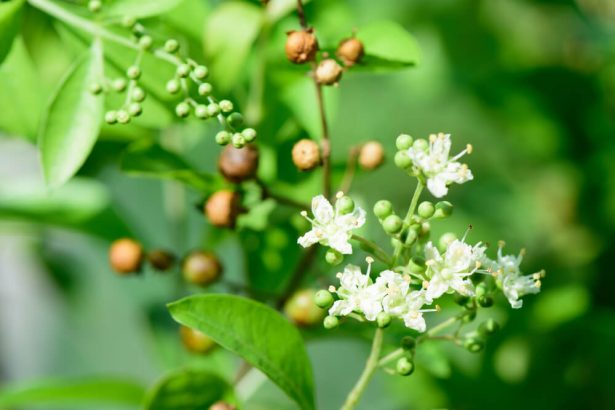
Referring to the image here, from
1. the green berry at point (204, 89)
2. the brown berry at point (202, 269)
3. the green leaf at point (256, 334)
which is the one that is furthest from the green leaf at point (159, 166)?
the green leaf at point (256, 334)

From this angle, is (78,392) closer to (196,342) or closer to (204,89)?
(196,342)

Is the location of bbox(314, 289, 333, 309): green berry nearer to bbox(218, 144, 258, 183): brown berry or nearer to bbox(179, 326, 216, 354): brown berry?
bbox(218, 144, 258, 183): brown berry

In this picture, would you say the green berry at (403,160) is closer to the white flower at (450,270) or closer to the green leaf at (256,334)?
the white flower at (450,270)

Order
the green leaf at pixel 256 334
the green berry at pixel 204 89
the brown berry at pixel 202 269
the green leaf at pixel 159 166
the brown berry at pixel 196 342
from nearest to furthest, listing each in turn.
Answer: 1. the green leaf at pixel 256 334
2. the green berry at pixel 204 89
3. the green leaf at pixel 159 166
4. the brown berry at pixel 202 269
5. the brown berry at pixel 196 342

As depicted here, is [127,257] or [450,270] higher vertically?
[450,270]

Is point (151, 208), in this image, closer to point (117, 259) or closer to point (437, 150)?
point (117, 259)

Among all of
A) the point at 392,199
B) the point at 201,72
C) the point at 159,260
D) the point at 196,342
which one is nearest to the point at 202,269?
the point at 159,260

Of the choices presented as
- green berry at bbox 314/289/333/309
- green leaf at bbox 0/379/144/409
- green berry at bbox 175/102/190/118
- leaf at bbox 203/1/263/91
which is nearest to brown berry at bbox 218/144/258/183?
green berry at bbox 175/102/190/118
